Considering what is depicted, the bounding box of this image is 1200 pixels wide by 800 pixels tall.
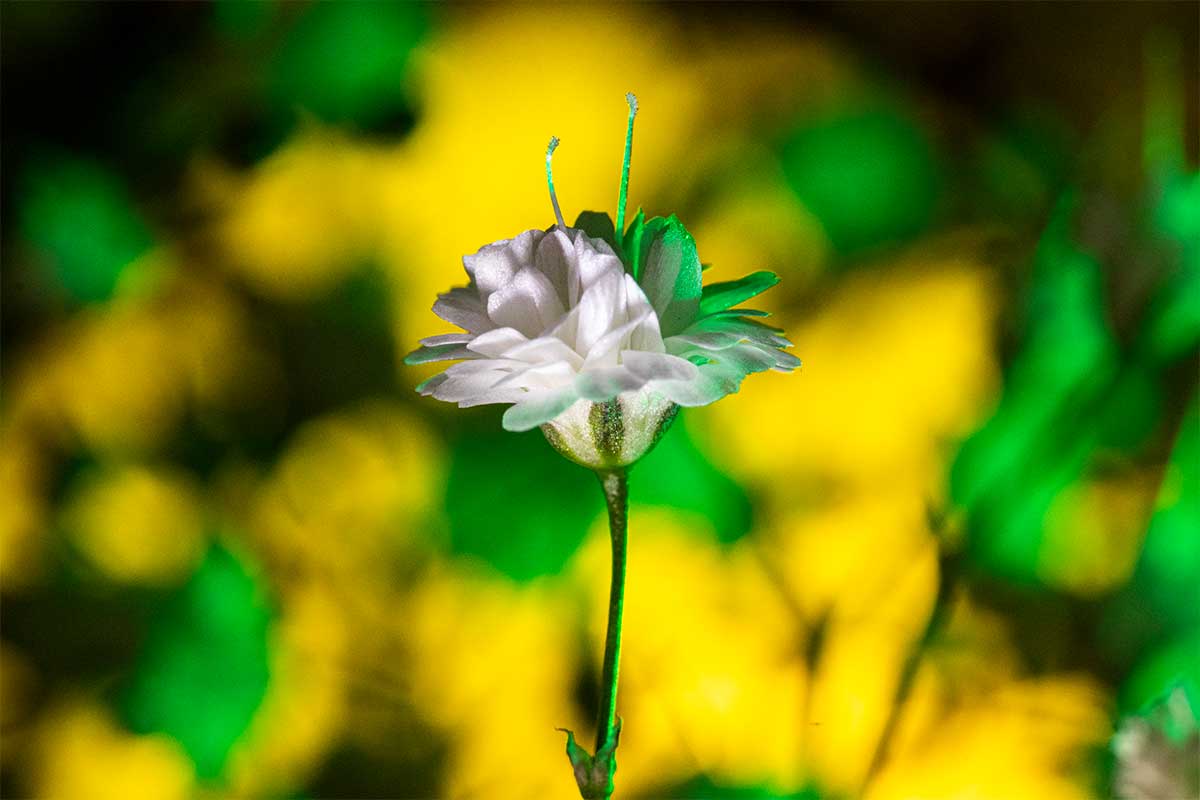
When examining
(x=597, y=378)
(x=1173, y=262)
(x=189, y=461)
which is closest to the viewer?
(x=597, y=378)

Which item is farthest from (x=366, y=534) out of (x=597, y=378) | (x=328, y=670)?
(x=597, y=378)

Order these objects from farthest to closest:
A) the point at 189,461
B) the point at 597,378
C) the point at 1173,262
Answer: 1. the point at 189,461
2. the point at 1173,262
3. the point at 597,378

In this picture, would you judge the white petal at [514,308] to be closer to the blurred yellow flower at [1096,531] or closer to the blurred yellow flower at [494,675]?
the blurred yellow flower at [494,675]

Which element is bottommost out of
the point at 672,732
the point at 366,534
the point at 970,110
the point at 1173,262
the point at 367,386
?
the point at 672,732

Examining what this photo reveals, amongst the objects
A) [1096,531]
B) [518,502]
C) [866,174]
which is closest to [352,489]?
[518,502]

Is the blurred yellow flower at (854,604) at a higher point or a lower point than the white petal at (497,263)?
lower

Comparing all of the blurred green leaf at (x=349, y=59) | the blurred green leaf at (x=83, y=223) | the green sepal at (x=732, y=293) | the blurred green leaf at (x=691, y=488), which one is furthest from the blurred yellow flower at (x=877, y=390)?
the blurred green leaf at (x=83, y=223)

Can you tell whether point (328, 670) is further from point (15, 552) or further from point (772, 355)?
point (772, 355)

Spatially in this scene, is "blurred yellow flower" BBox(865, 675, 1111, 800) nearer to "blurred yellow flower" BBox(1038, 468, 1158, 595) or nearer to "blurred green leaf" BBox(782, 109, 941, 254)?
"blurred yellow flower" BBox(1038, 468, 1158, 595)
